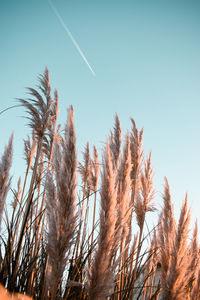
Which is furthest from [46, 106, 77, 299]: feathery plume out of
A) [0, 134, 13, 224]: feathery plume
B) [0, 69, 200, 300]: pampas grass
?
[0, 134, 13, 224]: feathery plume


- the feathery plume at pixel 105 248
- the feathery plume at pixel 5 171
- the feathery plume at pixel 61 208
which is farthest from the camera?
the feathery plume at pixel 5 171

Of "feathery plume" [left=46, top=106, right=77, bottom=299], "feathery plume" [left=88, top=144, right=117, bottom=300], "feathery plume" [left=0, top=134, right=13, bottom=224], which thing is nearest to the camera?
"feathery plume" [left=46, top=106, right=77, bottom=299]

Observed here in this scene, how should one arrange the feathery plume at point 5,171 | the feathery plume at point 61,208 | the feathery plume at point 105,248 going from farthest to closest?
the feathery plume at point 5,171 → the feathery plume at point 105,248 → the feathery plume at point 61,208

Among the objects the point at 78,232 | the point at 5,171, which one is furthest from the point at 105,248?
the point at 5,171

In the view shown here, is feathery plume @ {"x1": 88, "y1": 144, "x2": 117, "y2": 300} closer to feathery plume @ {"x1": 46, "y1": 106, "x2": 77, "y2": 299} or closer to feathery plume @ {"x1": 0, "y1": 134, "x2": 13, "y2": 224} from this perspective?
feathery plume @ {"x1": 46, "y1": 106, "x2": 77, "y2": 299}

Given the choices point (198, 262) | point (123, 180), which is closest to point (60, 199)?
point (123, 180)

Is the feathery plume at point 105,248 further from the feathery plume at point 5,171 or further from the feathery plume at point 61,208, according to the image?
the feathery plume at point 5,171

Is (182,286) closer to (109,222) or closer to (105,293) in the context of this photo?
(105,293)

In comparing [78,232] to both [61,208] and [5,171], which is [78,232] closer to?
[61,208]

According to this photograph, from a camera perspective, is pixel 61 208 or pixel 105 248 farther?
pixel 105 248

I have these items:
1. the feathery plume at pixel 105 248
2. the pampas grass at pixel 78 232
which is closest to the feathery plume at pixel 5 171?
the pampas grass at pixel 78 232

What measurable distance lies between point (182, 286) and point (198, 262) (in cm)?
116

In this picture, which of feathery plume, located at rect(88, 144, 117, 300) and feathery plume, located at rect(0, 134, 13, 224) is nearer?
feathery plume, located at rect(88, 144, 117, 300)

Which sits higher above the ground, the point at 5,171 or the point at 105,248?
the point at 5,171
